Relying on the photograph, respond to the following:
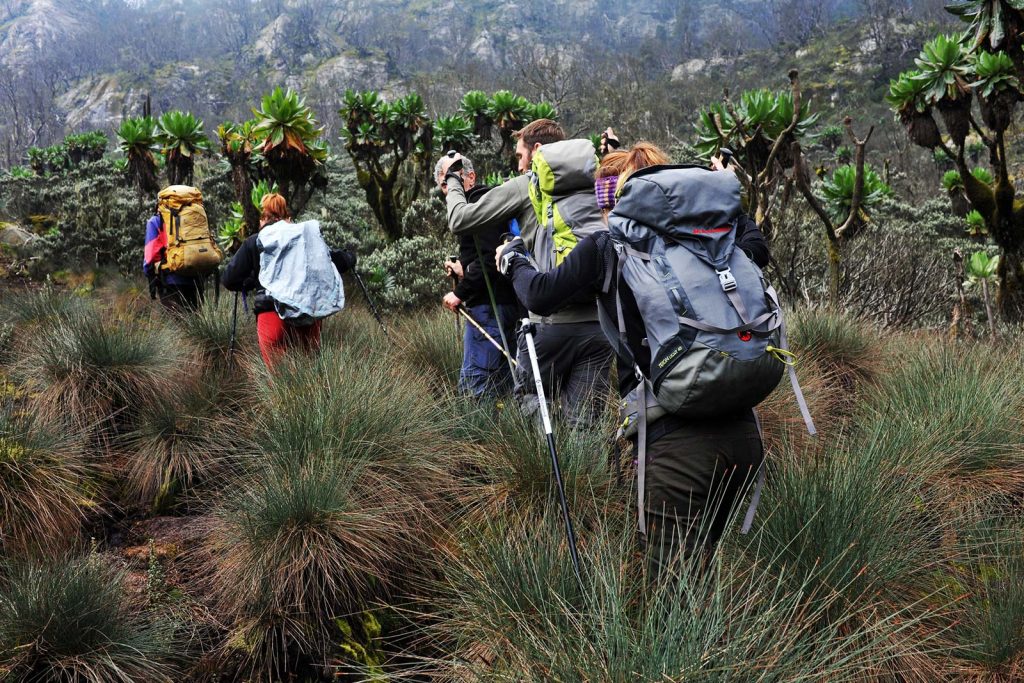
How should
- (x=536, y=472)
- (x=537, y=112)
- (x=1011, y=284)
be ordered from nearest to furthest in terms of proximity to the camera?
(x=536, y=472) → (x=1011, y=284) → (x=537, y=112)

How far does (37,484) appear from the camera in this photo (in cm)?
405

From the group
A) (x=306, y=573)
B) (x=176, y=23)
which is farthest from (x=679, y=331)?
(x=176, y=23)

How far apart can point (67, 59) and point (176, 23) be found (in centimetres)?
3003

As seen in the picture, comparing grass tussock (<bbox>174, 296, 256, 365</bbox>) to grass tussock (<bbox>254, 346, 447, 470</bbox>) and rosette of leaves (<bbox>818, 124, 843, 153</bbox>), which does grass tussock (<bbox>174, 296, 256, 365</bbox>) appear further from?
rosette of leaves (<bbox>818, 124, 843, 153</bbox>)

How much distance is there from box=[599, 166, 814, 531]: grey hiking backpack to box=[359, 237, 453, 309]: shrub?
9.46 metres

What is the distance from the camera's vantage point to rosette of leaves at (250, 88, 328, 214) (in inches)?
420

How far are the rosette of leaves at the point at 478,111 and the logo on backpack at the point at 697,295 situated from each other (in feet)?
47.7

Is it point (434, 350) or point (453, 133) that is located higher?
point (434, 350)

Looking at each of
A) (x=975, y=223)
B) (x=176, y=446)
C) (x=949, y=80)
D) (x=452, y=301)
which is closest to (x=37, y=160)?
(x=176, y=446)

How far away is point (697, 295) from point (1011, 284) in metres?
7.83

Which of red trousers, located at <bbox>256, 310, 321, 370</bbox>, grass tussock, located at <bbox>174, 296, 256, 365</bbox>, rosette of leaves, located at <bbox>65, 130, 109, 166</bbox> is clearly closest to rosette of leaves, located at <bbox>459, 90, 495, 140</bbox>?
grass tussock, located at <bbox>174, 296, 256, 365</bbox>

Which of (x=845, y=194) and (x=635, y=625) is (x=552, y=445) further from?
(x=845, y=194)

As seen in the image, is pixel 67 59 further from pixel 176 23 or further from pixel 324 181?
pixel 324 181

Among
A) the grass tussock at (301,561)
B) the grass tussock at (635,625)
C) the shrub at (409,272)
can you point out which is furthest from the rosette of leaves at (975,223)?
the grass tussock at (301,561)
